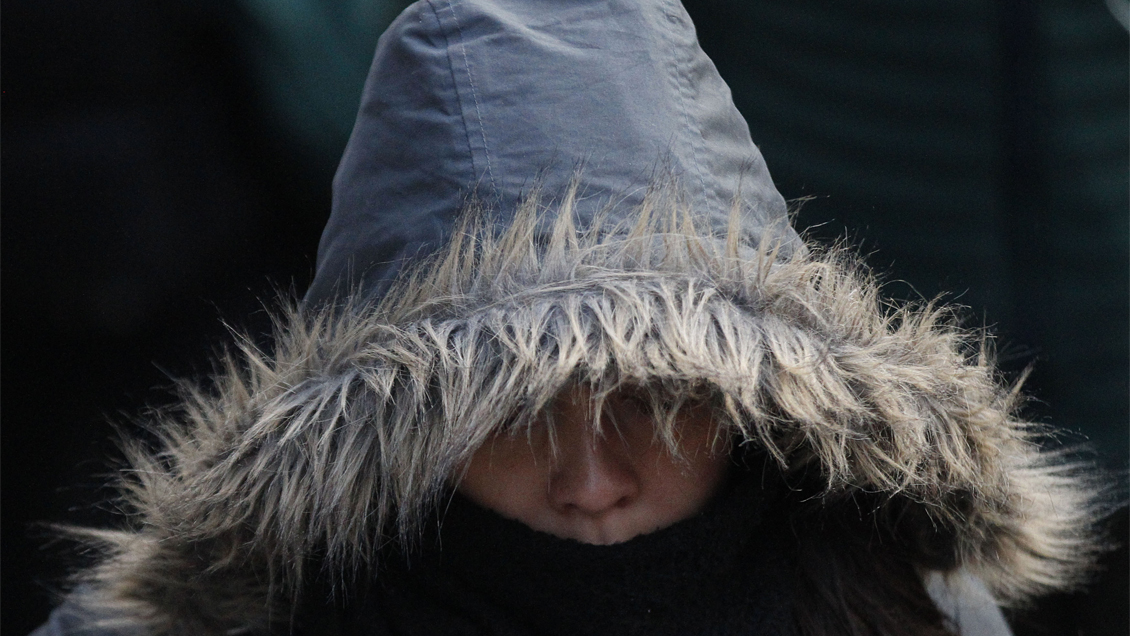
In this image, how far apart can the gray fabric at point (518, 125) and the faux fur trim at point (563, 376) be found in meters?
0.04

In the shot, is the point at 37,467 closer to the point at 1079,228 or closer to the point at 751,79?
the point at 751,79

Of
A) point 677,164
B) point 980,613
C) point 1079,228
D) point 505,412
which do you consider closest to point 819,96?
point 1079,228

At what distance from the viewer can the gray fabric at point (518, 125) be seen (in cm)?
85

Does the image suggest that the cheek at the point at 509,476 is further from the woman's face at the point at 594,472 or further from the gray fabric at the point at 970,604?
the gray fabric at the point at 970,604

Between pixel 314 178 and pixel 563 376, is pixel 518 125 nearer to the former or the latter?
pixel 563 376

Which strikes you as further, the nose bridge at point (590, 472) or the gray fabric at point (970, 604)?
the gray fabric at point (970, 604)

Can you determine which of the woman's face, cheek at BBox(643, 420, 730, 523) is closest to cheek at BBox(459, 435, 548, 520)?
the woman's face

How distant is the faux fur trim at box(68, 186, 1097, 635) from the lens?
0.75 meters

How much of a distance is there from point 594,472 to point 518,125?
335mm

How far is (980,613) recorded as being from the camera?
1.21m

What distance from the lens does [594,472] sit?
32.5 inches

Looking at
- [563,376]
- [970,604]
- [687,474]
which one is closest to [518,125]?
[563,376]

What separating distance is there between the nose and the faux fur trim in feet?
0.17

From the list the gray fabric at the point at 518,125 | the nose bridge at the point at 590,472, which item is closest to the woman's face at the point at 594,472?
the nose bridge at the point at 590,472
